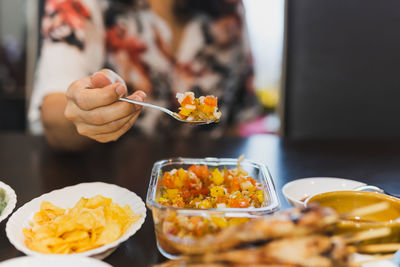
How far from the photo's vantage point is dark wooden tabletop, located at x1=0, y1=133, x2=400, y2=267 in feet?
4.32

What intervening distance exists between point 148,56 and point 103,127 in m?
1.10

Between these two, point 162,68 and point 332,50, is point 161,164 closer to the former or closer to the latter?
point 162,68

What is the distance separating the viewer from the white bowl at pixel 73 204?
78 cm

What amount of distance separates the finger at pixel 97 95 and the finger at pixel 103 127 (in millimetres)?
76

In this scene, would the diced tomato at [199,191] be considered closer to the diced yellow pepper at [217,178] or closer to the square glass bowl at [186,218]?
the diced yellow pepper at [217,178]

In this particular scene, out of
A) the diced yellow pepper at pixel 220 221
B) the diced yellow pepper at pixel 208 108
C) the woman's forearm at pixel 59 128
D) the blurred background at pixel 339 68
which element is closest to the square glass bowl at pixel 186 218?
the diced yellow pepper at pixel 220 221

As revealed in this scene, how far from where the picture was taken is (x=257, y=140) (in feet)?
6.23

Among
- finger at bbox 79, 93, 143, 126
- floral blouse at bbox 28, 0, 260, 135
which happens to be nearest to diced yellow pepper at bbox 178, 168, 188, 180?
finger at bbox 79, 93, 143, 126

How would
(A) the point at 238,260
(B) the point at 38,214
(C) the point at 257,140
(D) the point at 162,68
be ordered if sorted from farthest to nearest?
(D) the point at 162,68 → (C) the point at 257,140 → (B) the point at 38,214 → (A) the point at 238,260

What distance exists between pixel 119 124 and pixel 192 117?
246 millimetres

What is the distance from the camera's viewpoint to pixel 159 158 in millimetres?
1579

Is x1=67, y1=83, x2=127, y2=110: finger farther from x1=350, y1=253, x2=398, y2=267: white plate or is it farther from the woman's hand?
x1=350, y1=253, x2=398, y2=267: white plate

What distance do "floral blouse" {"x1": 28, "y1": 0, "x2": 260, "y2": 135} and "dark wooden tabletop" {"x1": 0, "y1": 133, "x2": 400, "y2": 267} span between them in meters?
0.36

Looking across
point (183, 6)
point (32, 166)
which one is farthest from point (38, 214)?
point (183, 6)
